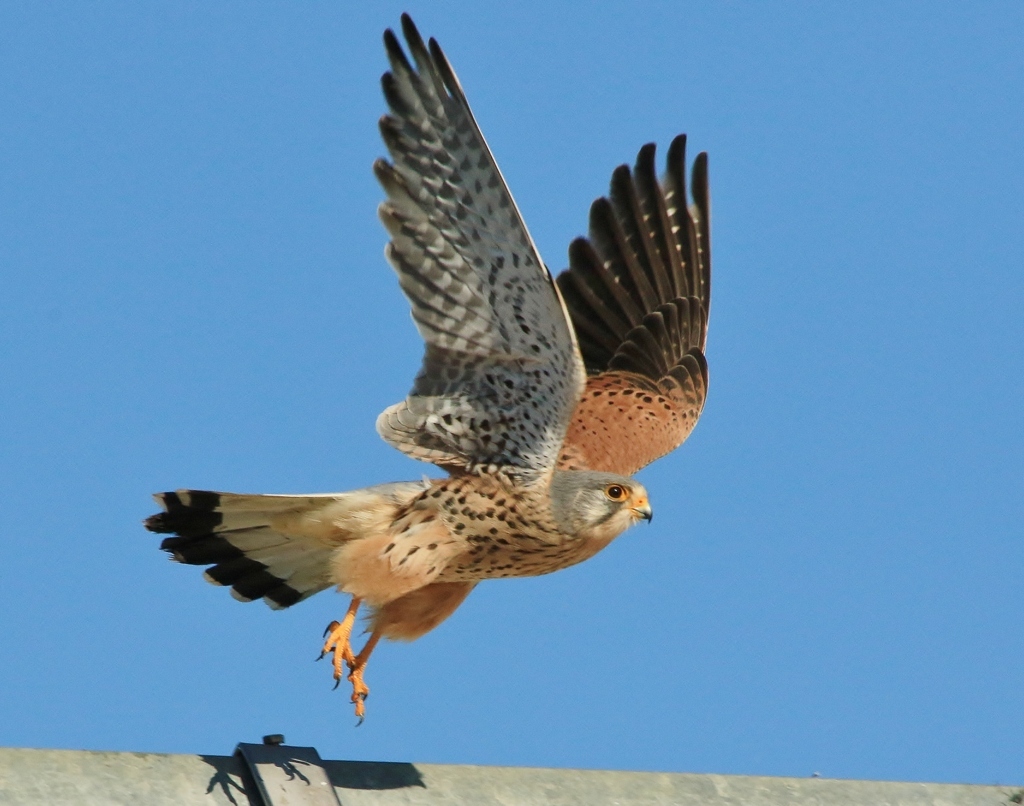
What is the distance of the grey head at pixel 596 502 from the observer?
214 inches

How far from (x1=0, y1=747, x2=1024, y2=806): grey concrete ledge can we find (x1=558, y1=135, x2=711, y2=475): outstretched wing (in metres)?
2.90

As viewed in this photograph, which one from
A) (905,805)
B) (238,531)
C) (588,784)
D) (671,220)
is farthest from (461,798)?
(671,220)

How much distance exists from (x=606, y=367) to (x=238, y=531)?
6.58 ft

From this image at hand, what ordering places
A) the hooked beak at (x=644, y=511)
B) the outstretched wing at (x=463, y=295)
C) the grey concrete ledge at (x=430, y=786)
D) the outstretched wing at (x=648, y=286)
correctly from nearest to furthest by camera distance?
the grey concrete ledge at (x=430, y=786)
the outstretched wing at (x=463, y=295)
the hooked beak at (x=644, y=511)
the outstretched wing at (x=648, y=286)

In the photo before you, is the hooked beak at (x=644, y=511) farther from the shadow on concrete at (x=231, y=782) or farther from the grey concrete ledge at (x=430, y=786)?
the shadow on concrete at (x=231, y=782)

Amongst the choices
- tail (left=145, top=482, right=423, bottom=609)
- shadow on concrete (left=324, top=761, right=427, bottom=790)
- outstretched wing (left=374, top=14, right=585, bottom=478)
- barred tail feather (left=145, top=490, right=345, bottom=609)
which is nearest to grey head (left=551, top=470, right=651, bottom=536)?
outstretched wing (left=374, top=14, right=585, bottom=478)

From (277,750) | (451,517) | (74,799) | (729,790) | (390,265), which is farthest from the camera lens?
(451,517)

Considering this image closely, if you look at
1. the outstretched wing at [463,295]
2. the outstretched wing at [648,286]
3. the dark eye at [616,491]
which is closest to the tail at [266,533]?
the outstretched wing at [463,295]

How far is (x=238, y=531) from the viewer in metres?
5.64

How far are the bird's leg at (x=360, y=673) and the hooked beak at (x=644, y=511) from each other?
1029mm

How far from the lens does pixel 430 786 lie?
3.48m

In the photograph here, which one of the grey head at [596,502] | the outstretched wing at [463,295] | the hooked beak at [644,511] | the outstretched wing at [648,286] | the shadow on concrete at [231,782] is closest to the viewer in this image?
the shadow on concrete at [231,782]

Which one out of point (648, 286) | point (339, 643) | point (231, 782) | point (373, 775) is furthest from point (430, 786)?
point (648, 286)

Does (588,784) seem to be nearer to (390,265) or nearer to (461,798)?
(461,798)
